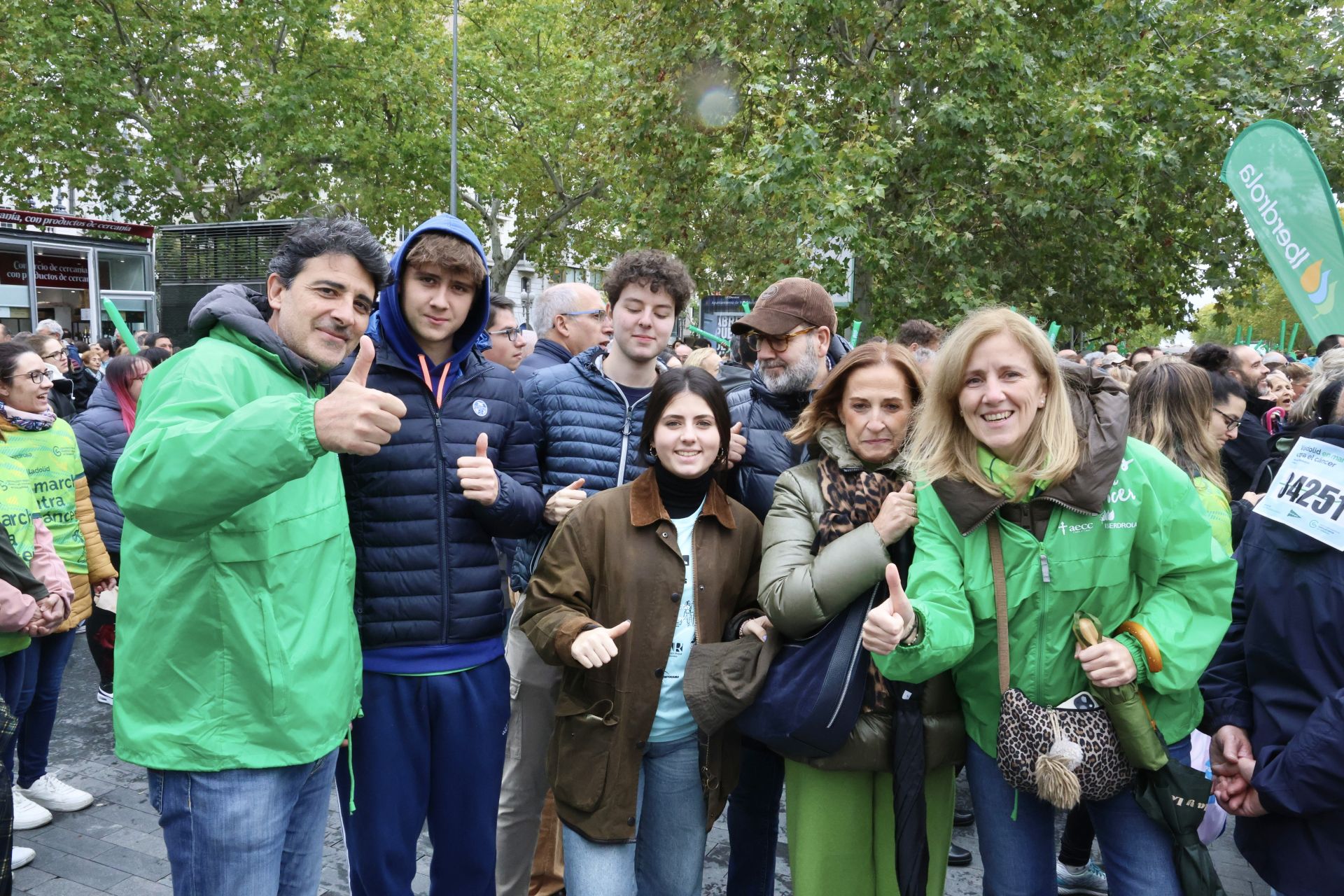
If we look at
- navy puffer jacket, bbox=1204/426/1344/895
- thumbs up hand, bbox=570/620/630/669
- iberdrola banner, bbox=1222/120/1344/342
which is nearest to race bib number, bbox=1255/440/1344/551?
navy puffer jacket, bbox=1204/426/1344/895

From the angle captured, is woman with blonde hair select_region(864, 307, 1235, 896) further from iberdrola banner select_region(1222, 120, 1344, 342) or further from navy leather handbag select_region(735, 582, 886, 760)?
iberdrola banner select_region(1222, 120, 1344, 342)

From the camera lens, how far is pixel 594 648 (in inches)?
95.7

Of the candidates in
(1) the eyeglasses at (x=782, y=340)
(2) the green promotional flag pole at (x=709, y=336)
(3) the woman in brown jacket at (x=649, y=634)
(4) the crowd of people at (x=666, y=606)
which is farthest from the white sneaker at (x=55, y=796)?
(2) the green promotional flag pole at (x=709, y=336)

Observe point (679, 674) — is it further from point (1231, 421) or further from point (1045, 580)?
point (1231, 421)

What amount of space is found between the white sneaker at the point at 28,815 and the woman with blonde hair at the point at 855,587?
3.40 m

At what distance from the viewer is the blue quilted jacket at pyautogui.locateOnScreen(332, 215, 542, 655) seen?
101 inches

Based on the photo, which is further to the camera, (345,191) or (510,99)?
(510,99)

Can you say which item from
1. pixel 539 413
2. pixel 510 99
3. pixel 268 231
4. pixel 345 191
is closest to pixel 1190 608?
pixel 539 413

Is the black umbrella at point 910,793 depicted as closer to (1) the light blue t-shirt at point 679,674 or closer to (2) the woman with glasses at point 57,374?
(1) the light blue t-shirt at point 679,674

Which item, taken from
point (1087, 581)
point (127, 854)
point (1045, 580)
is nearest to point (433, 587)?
point (1045, 580)

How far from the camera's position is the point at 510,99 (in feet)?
74.0

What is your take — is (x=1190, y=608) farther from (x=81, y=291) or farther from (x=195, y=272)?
(x=81, y=291)

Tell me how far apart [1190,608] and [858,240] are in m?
9.27

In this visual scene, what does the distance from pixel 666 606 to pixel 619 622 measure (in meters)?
0.14
